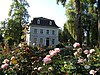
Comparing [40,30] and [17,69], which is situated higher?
[17,69]

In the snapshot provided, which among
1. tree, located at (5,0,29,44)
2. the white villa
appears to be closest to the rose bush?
tree, located at (5,0,29,44)

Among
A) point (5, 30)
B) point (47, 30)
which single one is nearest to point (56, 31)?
point (47, 30)

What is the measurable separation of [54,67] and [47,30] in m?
62.4

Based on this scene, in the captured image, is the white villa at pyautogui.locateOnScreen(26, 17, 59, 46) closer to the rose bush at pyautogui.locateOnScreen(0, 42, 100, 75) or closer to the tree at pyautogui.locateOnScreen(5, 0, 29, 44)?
the tree at pyautogui.locateOnScreen(5, 0, 29, 44)

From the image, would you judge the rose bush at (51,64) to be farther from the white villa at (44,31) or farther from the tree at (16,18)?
the white villa at (44,31)

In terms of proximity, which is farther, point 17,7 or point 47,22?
point 47,22

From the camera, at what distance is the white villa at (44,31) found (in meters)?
65.2

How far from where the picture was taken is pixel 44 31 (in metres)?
67.2

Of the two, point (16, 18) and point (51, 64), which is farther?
point (16, 18)

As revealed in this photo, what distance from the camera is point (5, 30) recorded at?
1693 inches

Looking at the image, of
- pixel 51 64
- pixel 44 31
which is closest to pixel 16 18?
pixel 44 31

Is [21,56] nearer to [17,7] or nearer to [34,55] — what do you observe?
[34,55]

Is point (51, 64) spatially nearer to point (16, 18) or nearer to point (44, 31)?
point (16, 18)

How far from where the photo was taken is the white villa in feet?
214
